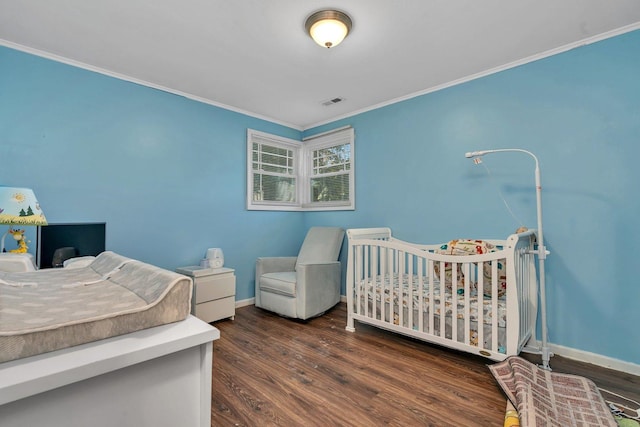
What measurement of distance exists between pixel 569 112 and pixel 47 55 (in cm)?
411

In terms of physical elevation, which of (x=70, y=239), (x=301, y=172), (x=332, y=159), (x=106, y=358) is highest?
(x=332, y=159)

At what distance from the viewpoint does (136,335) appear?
0.83m

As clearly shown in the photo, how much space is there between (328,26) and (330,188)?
227 centimetres

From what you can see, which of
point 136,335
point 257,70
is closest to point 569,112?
point 257,70

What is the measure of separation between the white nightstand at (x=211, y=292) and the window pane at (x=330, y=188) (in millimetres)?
1647

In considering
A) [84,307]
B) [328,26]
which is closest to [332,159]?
[328,26]

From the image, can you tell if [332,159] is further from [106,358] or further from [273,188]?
[106,358]

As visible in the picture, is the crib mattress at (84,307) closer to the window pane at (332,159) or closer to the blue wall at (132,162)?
the blue wall at (132,162)

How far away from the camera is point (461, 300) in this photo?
2.14 m

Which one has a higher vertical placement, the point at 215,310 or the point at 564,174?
the point at 564,174

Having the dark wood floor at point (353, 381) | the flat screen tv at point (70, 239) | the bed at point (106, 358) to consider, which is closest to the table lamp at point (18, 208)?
the flat screen tv at point (70, 239)

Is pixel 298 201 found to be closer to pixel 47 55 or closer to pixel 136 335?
pixel 47 55

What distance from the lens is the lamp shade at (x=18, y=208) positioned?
1.78 m

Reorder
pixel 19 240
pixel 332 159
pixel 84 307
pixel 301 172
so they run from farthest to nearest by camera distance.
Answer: pixel 301 172 < pixel 332 159 < pixel 19 240 < pixel 84 307
